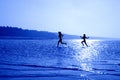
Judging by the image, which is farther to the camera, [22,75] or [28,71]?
[28,71]

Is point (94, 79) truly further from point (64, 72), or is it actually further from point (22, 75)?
point (22, 75)

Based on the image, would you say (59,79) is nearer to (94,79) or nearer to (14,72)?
(94,79)

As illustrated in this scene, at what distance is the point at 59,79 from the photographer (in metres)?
13.3

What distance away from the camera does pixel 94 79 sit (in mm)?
13453

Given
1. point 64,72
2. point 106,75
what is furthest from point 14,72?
point 106,75

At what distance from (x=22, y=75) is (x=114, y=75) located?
188 inches

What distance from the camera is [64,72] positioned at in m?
15.4

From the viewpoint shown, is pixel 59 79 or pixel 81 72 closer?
pixel 59 79

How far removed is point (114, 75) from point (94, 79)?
178cm

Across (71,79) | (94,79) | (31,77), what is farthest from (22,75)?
(94,79)

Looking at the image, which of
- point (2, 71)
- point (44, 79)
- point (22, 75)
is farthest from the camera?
point (2, 71)

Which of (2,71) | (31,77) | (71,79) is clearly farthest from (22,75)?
(71,79)

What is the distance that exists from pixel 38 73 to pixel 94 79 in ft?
10.2

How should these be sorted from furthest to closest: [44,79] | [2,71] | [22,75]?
[2,71] < [22,75] < [44,79]
